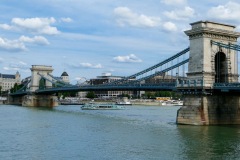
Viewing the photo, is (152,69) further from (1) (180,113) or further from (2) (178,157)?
(2) (178,157)

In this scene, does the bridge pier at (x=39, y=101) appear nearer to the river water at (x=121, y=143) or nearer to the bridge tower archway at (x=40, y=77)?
the bridge tower archway at (x=40, y=77)

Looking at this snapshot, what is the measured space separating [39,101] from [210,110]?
72.0m

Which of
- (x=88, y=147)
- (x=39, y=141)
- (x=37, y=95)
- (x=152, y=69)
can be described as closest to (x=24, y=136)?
(x=39, y=141)

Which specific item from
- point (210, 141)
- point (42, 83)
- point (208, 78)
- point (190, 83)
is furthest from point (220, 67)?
point (42, 83)

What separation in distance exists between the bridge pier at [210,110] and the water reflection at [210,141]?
1.49 metres

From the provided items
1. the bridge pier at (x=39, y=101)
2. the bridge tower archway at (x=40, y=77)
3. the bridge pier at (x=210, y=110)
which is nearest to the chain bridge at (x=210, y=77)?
the bridge pier at (x=210, y=110)

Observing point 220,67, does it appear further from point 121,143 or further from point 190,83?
point 121,143

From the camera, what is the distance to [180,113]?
44781mm

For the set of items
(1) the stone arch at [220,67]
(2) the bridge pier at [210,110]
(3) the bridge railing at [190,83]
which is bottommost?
(2) the bridge pier at [210,110]

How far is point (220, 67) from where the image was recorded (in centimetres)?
4694

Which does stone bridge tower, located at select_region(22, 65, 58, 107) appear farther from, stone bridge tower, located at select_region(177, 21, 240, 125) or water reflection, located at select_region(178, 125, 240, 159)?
water reflection, located at select_region(178, 125, 240, 159)

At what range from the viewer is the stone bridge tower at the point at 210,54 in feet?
143

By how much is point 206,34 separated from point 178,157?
20000mm

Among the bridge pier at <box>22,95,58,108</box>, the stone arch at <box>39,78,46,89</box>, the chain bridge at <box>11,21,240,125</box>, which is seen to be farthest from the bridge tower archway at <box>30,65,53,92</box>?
the chain bridge at <box>11,21,240,125</box>
